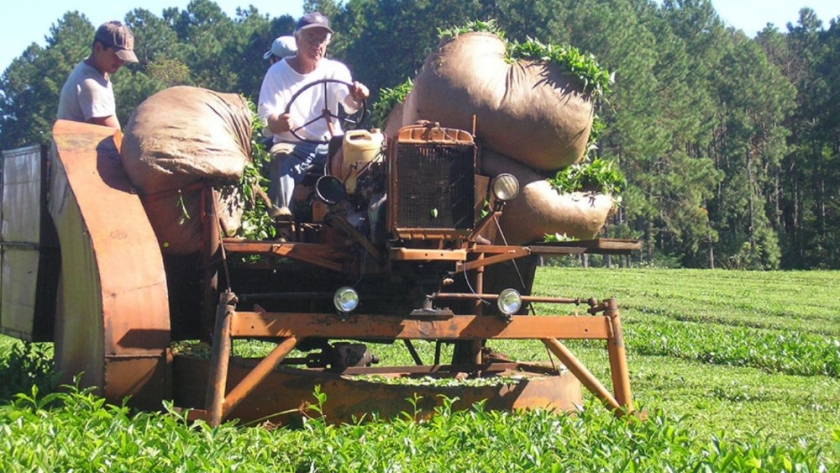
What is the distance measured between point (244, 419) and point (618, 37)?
142 feet

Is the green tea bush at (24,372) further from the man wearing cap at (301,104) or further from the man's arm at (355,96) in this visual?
the man's arm at (355,96)

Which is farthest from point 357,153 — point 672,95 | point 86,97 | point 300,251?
point 672,95

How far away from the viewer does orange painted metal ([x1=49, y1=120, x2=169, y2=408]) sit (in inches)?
255

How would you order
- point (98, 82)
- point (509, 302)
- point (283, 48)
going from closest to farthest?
point (509, 302) < point (98, 82) < point (283, 48)

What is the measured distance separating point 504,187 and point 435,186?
477 mm

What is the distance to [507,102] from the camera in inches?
296

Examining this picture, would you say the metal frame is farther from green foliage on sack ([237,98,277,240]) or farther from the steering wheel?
the steering wheel

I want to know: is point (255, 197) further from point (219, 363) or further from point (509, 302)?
point (509, 302)

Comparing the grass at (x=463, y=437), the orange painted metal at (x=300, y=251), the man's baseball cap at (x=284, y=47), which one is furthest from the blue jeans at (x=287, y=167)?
the grass at (x=463, y=437)

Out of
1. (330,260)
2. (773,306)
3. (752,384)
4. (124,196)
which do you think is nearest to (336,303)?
(330,260)

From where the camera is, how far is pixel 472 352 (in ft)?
27.3

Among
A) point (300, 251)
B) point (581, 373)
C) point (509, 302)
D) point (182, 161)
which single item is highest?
point (182, 161)

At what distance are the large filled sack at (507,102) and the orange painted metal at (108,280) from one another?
7.05 feet

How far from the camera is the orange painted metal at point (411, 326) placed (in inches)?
248
